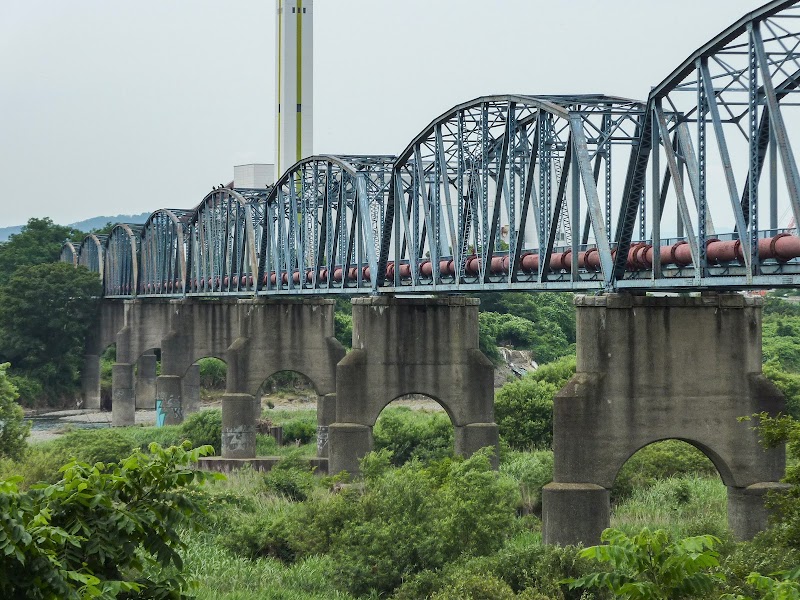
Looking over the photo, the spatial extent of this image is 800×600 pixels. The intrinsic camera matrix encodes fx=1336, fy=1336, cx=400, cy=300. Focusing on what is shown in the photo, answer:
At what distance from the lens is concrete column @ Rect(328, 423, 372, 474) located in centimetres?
4625

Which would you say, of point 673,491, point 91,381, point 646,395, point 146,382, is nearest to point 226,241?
point 146,382

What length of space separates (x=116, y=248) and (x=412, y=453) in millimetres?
67784

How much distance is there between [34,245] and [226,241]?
61335 millimetres

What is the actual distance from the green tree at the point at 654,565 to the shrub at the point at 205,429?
2050 inches

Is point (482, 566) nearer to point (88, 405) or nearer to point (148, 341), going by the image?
point (148, 341)

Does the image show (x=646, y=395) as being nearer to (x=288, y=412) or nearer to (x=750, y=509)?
(x=750, y=509)

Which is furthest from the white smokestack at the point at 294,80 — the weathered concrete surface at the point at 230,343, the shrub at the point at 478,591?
the shrub at the point at 478,591

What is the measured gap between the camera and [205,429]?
6800 cm

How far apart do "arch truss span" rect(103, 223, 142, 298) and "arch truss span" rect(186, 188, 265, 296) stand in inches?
766

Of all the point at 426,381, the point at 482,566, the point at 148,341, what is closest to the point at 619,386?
the point at 482,566

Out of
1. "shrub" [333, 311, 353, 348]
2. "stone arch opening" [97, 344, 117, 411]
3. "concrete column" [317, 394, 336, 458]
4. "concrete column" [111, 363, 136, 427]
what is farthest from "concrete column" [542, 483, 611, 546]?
"shrub" [333, 311, 353, 348]

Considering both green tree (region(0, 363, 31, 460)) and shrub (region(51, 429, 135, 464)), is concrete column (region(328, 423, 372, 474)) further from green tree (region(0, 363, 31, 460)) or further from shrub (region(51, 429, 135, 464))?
green tree (region(0, 363, 31, 460))

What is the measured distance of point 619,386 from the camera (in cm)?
3027

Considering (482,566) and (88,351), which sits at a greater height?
(88,351)
